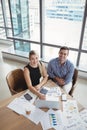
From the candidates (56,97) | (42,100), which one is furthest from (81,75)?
(42,100)

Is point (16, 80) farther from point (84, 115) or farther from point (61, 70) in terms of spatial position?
point (84, 115)

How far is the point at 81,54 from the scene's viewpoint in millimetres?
3434

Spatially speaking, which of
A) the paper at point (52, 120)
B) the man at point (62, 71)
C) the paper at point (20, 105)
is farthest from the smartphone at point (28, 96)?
the man at point (62, 71)

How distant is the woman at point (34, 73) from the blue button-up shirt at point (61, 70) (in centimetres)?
17

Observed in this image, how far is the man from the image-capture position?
7.26 ft

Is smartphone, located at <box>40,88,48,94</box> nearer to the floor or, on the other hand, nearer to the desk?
the desk

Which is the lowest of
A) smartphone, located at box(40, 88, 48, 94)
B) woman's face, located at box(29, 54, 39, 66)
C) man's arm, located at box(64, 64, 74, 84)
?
smartphone, located at box(40, 88, 48, 94)

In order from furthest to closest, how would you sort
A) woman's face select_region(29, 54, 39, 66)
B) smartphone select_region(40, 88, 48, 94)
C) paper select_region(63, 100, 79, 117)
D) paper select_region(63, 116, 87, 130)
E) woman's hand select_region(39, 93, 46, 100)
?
1. woman's face select_region(29, 54, 39, 66)
2. smartphone select_region(40, 88, 48, 94)
3. woman's hand select_region(39, 93, 46, 100)
4. paper select_region(63, 100, 79, 117)
5. paper select_region(63, 116, 87, 130)

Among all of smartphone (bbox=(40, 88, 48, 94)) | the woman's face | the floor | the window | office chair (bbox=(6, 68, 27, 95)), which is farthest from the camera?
the window

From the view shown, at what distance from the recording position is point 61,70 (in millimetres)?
2270

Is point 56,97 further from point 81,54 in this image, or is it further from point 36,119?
point 81,54

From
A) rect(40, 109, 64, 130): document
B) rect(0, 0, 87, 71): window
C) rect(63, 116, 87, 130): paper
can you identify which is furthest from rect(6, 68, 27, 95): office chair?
rect(0, 0, 87, 71): window

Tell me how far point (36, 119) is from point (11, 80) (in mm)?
859

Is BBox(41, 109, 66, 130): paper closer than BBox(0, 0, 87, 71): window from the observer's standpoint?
Yes
